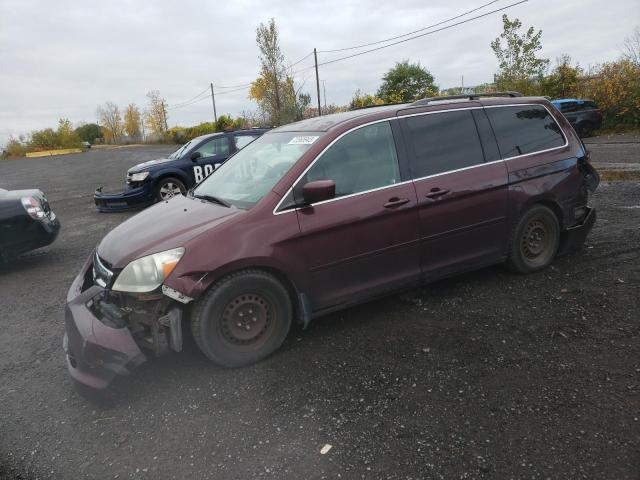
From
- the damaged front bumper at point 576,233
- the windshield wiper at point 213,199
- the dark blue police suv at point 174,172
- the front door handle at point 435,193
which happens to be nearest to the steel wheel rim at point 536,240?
the damaged front bumper at point 576,233

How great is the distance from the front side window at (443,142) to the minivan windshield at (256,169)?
855 mm

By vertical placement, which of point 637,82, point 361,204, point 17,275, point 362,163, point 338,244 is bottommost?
point 17,275

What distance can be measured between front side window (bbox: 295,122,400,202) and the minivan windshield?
0.67 ft

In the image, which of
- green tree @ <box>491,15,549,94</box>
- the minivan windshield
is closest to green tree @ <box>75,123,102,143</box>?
green tree @ <box>491,15,549,94</box>

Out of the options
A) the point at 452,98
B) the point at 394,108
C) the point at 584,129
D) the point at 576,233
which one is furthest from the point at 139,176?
the point at 584,129

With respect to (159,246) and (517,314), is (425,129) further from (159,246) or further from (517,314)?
(159,246)

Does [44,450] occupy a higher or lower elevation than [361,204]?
lower

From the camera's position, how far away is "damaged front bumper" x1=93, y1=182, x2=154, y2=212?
10.0m

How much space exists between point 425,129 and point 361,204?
987 millimetres

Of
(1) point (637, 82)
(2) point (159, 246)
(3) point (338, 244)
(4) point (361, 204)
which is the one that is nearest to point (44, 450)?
(2) point (159, 246)

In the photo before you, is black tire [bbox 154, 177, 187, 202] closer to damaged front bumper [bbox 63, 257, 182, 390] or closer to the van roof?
the van roof

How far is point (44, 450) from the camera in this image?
2.70m

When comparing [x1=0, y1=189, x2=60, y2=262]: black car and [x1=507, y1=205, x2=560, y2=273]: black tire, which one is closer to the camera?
[x1=507, y1=205, x2=560, y2=273]: black tire

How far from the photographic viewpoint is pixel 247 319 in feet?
11.1
